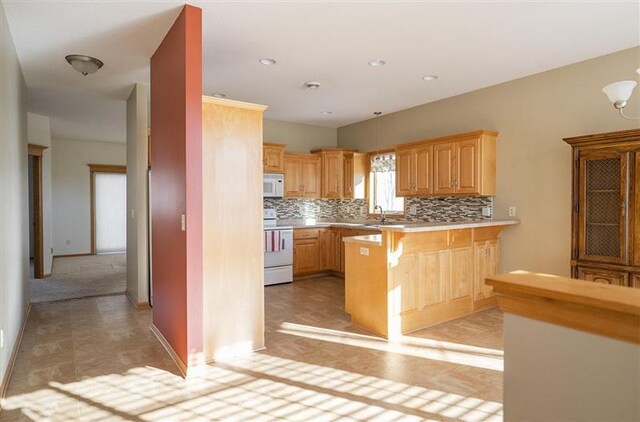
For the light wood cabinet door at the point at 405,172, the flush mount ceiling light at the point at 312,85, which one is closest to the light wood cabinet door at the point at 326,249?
the light wood cabinet door at the point at 405,172

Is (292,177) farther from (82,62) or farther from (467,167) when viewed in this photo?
(82,62)

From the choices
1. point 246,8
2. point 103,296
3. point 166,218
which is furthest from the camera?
point 103,296

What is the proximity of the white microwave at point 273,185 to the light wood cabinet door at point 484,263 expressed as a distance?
124 inches

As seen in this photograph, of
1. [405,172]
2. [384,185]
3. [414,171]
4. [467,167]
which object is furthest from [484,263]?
[384,185]

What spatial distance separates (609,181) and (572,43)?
52.0 inches

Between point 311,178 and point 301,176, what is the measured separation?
212 mm

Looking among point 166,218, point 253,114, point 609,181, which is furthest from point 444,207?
point 166,218

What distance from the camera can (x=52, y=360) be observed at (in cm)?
302

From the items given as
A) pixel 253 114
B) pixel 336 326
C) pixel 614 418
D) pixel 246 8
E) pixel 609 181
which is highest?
pixel 246 8

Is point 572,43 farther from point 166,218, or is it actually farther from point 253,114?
point 166,218

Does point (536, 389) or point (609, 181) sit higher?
point (609, 181)

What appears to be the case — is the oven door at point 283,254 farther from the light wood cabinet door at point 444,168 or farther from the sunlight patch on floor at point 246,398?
the sunlight patch on floor at point 246,398

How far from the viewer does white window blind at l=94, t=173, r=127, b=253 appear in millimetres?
9023

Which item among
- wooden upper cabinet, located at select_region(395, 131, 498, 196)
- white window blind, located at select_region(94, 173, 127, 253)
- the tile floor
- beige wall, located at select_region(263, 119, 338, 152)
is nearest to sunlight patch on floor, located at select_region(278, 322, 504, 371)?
the tile floor
